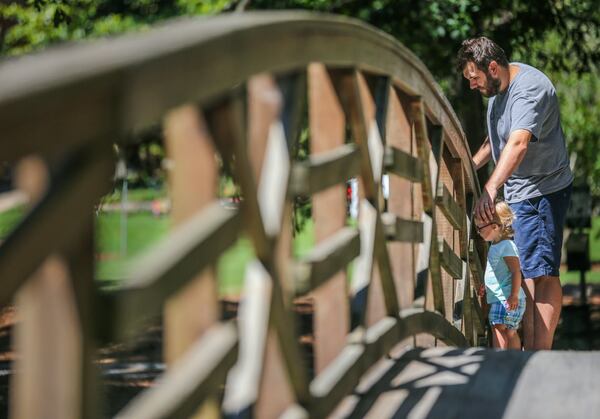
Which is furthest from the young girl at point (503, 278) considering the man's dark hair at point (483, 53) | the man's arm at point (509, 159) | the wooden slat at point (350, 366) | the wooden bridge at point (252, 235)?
the wooden slat at point (350, 366)

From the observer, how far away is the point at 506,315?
644 centimetres

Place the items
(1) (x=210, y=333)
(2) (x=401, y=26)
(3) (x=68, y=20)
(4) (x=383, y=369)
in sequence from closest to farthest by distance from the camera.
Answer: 1. (1) (x=210, y=333)
2. (4) (x=383, y=369)
3. (3) (x=68, y=20)
4. (2) (x=401, y=26)

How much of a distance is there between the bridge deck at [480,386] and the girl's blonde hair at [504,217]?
5.84 feet

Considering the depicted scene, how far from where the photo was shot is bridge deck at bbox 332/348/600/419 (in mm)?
3709

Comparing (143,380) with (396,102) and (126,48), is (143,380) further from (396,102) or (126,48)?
(126,48)

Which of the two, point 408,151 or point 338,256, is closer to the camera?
point 338,256

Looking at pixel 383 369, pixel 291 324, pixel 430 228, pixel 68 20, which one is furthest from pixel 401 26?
pixel 291 324

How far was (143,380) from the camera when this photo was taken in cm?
1032

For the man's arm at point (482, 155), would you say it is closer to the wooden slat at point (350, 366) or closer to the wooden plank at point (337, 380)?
the wooden slat at point (350, 366)

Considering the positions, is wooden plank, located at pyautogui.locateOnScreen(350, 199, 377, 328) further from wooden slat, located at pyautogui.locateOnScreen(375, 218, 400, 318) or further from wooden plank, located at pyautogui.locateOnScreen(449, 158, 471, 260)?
wooden plank, located at pyautogui.locateOnScreen(449, 158, 471, 260)

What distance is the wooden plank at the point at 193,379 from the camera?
2.28 meters

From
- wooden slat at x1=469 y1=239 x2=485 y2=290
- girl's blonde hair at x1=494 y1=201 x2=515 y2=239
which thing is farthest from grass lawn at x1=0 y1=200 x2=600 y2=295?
girl's blonde hair at x1=494 y1=201 x2=515 y2=239

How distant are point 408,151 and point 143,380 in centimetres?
599

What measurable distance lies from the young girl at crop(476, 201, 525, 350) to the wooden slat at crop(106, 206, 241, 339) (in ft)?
12.5
